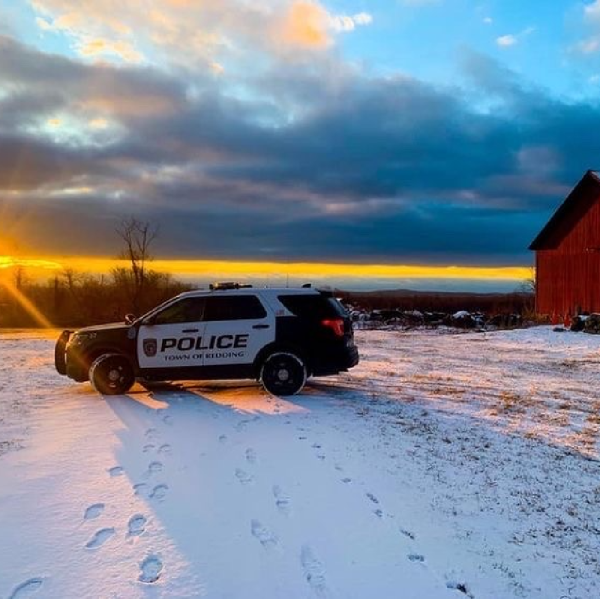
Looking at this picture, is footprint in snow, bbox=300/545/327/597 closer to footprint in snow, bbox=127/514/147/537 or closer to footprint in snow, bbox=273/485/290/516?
footprint in snow, bbox=273/485/290/516

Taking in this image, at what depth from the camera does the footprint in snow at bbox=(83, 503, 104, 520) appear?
4934mm

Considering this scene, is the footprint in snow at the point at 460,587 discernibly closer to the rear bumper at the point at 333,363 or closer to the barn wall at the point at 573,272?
the rear bumper at the point at 333,363

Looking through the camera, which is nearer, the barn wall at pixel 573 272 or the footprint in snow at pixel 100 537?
the footprint in snow at pixel 100 537

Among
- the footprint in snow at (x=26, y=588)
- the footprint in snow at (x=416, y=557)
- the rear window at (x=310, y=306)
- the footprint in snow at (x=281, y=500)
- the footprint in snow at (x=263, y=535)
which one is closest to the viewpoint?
the footprint in snow at (x=26, y=588)

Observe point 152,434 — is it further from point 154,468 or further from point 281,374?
point 281,374

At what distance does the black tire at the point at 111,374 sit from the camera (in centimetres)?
1048

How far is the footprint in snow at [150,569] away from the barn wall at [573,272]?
28835 mm

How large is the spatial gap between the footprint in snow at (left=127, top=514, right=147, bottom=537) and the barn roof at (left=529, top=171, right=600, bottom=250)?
29.6 metres

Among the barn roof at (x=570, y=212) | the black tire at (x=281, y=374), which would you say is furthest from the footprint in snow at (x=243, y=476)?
the barn roof at (x=570, y=212)

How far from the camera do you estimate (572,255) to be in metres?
30.9

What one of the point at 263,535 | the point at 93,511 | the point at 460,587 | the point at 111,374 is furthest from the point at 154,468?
the point at 111,374

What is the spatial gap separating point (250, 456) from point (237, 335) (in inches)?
157

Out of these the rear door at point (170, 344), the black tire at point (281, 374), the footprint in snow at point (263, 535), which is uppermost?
the rear door at point (170, 344)

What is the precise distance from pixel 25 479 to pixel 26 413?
3627 millimetres
